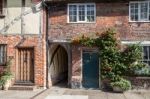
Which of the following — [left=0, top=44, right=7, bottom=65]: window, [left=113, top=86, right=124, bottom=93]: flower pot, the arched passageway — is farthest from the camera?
the arched passageway

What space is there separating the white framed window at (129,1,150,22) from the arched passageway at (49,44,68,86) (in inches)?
215

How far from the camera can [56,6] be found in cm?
2194

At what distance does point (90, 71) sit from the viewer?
2180 cm

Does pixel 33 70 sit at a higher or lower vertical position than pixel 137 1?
lower

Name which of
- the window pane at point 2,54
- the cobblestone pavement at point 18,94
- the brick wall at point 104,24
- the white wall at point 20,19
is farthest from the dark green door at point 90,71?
the window pane at point 2,54

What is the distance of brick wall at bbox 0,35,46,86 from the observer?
70.6 feet

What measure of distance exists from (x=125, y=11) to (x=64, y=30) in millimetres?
4005

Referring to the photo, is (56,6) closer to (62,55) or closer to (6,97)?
(62,55)

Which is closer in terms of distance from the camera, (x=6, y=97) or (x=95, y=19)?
(x=6, y=97)

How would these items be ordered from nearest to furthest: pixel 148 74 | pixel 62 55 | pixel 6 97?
pixel 6 97 < pixel 148 74 < pixel 62 55

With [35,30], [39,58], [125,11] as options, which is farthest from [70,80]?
[125,11]

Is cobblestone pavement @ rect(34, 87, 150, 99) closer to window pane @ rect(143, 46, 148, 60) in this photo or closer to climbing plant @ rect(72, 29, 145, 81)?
climbing plant @ rect(72, 29, 145, 81)

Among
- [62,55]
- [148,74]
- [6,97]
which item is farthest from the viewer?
[62,55]

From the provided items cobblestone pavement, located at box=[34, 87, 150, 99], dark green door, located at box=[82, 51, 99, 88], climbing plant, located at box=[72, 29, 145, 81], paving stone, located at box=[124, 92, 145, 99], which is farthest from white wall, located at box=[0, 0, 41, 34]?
paving stone, located at box=[124, 92, 145, 99]
